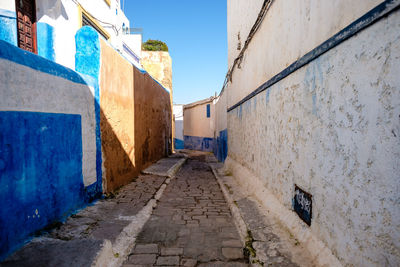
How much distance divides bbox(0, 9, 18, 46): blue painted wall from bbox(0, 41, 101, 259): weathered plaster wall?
259cm

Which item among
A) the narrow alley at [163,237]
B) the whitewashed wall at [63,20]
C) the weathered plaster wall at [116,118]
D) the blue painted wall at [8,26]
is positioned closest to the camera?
the narrow alley at [163,237]

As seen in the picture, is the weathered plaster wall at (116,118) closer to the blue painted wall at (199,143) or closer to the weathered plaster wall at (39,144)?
the weathered plaster wall at (39,144)

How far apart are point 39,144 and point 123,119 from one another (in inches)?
129

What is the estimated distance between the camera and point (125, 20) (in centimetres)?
1551

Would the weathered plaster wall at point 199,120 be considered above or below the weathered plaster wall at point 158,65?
below

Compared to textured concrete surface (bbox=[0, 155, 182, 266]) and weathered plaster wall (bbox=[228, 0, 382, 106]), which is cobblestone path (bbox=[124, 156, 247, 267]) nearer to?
textured concrete surface (bbox=[0, 155, 182, 266])

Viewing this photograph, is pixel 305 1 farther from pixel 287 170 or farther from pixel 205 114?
pixel 205 114

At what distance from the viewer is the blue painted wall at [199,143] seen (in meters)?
20.5

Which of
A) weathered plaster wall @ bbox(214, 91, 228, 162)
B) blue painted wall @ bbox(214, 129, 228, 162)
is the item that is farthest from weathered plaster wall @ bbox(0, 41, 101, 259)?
weathered plaster wall @ bbox(214, 91, 228, 162)

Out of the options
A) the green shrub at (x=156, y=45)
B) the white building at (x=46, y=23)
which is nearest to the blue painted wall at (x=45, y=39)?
the white building at (x=46, y=23)

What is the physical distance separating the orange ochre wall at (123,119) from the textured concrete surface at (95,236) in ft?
2.79

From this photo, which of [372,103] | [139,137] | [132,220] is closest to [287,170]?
[372,103]

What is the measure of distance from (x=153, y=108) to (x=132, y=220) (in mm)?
7259

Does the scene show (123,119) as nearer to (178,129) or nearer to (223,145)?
(223,145)
